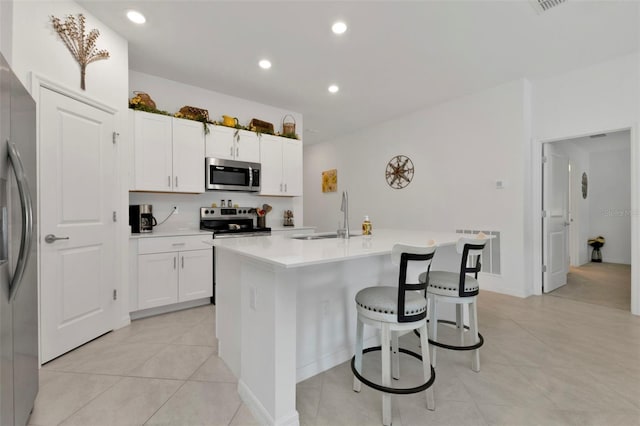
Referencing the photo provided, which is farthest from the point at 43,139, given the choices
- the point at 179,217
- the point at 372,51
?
the point at 372,51

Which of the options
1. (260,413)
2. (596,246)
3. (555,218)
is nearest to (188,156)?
(260,413)

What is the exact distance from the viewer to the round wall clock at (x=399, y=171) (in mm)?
4930

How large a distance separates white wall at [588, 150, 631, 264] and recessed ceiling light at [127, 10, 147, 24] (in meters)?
8.27

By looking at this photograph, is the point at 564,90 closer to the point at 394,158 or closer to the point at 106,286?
the point at 394,158

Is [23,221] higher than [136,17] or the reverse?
the reverse

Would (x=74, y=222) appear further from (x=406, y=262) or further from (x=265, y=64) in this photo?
(x=406, y=262)

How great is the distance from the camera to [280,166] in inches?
171

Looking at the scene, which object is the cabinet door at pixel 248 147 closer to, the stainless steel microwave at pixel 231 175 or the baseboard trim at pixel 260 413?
the stainless steel microwave at pixel 231 175

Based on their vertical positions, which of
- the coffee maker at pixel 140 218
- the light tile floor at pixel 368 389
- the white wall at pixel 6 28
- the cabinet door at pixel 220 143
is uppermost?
the white wall at pixel 6 28

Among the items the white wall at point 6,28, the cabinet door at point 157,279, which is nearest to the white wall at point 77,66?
the white wall at point 6,28

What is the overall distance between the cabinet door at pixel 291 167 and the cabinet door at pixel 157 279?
1967mm

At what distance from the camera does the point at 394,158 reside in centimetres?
516

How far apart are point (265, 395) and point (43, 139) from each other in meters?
2.38

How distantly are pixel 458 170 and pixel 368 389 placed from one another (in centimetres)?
353
